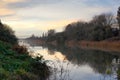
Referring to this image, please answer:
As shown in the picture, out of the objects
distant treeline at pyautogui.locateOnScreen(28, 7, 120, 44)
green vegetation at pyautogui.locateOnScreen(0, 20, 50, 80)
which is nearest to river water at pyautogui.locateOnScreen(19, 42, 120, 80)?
green vegetation at pyautogui.locateOnScreen(0, 20, 50, 80)

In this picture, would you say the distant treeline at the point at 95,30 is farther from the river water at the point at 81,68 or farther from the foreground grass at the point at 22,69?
the foreground grass at the point at 22,69

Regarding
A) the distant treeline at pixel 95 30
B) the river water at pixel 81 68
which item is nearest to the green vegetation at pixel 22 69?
the river water at pixel 81 68

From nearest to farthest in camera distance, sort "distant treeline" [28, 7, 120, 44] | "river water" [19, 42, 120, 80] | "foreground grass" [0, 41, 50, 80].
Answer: "foreground grass" [0, 41, 50, 80] < "river water" [19, 42, 120, 80] < "distant treeline" [28, 7, 120, 44]

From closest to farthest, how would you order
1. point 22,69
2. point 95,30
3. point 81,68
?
point 22,69
point 81,68
point 95,30

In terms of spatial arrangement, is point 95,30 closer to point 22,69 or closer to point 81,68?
point 81,68

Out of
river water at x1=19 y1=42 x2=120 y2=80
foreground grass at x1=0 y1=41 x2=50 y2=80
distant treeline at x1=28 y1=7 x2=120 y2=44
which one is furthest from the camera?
distant treeline at x1=28 y1=7 x2=120 y2=44

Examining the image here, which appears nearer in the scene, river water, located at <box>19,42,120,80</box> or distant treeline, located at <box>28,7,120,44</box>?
river water, located at <box>19,42,120,80</box>

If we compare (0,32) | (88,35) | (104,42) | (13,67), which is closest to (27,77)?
(13,67)

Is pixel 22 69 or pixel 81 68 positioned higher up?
pixel 22 69

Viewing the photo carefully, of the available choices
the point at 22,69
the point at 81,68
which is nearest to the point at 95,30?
the point at 81,68

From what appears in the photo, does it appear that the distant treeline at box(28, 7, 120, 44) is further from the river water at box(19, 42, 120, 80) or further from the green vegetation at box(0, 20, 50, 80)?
the green vegetation at box(0, 20, 50, 80)

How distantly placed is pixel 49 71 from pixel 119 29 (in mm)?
62452

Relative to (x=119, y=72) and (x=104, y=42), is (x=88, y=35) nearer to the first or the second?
(x=104, y=42)

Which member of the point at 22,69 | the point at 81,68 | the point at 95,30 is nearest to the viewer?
the point at 22,69
